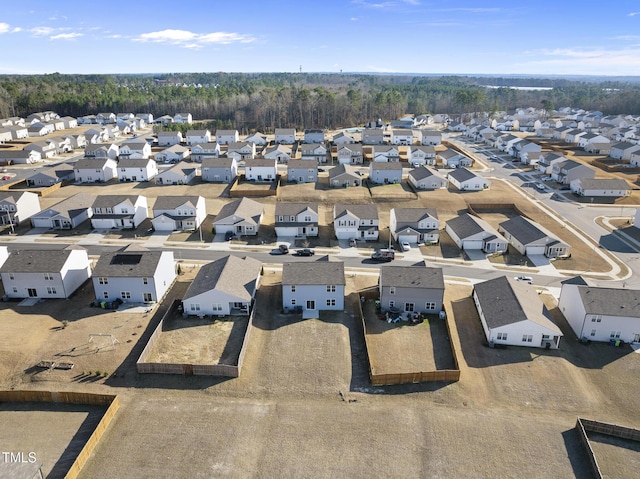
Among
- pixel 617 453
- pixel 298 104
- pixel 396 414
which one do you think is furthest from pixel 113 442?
pixel 298 104

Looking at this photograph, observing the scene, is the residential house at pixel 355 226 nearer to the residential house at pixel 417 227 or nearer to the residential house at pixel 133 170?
the residential house at pixel 417 227

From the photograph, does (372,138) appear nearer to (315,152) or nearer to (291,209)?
(315,152)

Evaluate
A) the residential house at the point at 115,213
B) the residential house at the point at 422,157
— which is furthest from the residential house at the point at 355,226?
the residential house at the point at 422,157

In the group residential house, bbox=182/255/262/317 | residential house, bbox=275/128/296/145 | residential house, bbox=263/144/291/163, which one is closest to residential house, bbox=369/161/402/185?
residential house, bbox=263/144/291/163

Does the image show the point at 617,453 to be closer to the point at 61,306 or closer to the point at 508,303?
the point at 508,303

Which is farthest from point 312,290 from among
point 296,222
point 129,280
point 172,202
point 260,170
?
point 260,170

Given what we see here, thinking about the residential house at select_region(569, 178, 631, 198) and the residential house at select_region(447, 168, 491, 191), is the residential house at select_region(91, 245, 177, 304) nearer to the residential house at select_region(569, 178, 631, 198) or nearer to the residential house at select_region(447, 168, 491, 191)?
the residential house at select_region(447, 168, 491, 191)
